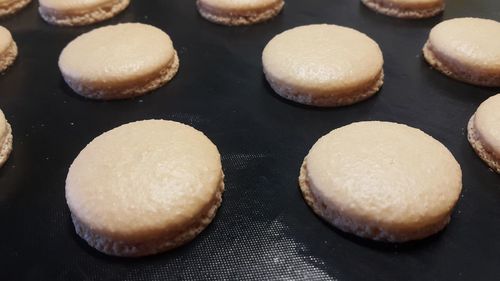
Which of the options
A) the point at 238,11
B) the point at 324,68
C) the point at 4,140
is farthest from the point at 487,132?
the point at 4,140

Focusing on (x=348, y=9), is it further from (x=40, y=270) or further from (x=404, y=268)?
(x=40, y=270)

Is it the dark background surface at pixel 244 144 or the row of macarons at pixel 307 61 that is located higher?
the row of macarons at pixel 307 61

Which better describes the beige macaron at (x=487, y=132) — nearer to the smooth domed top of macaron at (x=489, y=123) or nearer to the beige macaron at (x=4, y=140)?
the smooth domed top of macaron at (x=489, y=123)

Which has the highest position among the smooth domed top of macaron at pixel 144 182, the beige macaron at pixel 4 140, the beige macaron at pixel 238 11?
the beige macaron at pixel 238 11

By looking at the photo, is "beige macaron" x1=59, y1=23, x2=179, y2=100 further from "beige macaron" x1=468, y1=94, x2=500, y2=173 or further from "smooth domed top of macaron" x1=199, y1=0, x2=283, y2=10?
"beige macaron" x1=468, y1=94, x2=500, y2=173

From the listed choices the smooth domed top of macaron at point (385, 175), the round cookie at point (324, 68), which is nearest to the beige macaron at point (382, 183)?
the smooth domed top of macaron at point (385, 175)

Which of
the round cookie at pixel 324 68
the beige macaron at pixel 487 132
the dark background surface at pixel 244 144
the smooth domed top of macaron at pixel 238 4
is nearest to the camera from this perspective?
the dark background surface at pixel 244 144

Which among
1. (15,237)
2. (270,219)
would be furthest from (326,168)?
(15,237)
